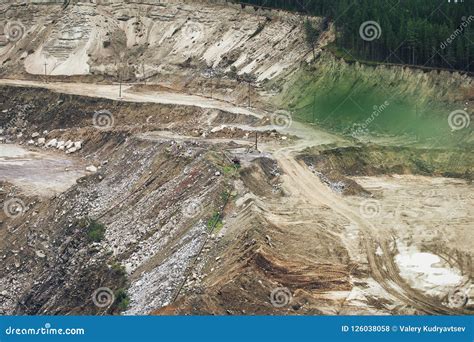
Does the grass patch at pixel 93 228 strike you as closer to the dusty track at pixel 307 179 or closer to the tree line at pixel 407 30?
the dusty track at pixel 307 179

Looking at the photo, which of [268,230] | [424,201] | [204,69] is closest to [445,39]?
[424,201]

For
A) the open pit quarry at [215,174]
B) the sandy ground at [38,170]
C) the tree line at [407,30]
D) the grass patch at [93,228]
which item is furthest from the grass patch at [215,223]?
the tree line at [407,30]

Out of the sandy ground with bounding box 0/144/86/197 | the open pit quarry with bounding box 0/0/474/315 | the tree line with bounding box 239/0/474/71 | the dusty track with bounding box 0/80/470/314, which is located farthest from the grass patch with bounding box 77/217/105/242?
the tree line with bounding box 239/0/474/71

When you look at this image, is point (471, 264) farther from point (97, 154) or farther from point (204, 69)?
point (204, 69)

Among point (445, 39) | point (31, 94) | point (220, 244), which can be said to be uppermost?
point (445, 39)

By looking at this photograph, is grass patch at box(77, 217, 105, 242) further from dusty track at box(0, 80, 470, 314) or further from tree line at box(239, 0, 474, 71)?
tree line at box(239, 0, 474, 71)
